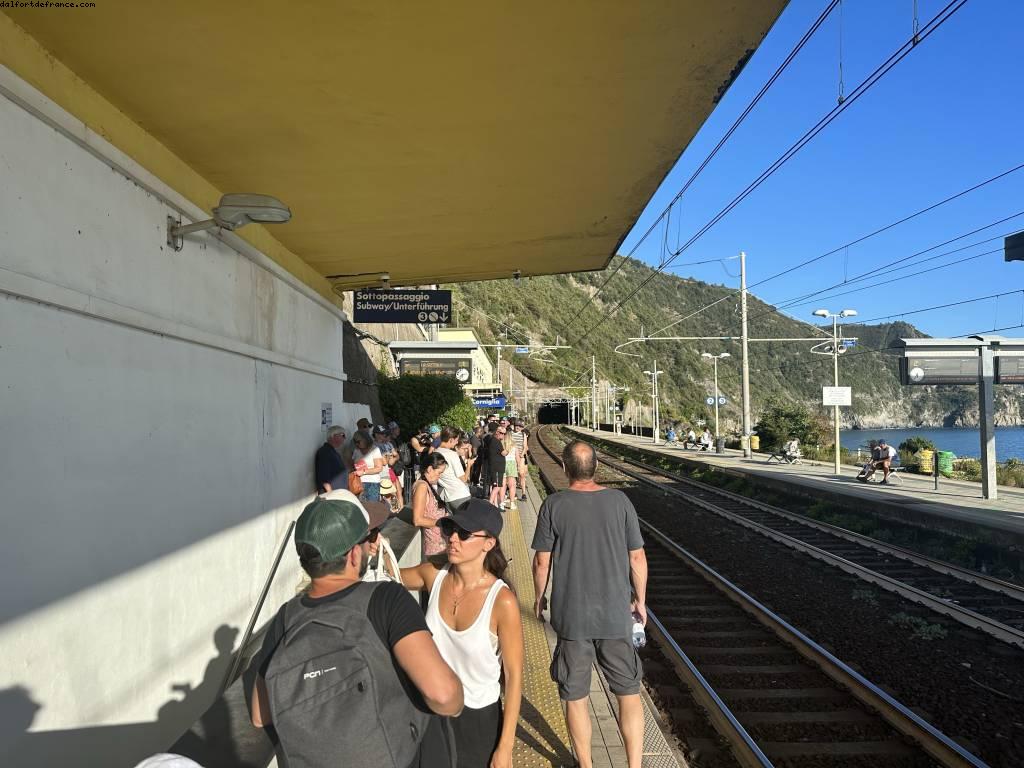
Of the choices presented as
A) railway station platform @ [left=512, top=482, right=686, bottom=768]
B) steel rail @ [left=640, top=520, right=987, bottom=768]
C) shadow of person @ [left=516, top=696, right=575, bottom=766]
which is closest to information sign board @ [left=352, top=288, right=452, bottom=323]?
railway station platform @ [left=512, top=482, right=686, bottom=768]

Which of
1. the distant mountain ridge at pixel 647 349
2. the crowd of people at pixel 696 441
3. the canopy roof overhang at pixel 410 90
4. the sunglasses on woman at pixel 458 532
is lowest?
the crowd of people at pixel 696 441

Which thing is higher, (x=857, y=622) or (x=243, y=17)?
(x=243, y=17)

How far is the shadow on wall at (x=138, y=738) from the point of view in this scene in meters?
2.93

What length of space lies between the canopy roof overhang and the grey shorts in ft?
10.8

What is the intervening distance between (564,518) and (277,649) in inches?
87.1

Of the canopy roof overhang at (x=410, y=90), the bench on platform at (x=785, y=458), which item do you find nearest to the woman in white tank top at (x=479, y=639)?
the canopy roof overhang at (x=410, y=90)

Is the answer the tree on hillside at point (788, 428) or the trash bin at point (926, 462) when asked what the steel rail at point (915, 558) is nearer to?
the trash bin at point (926, 462)

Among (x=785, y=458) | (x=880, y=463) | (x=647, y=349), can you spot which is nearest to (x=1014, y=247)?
(x=880, y=463)

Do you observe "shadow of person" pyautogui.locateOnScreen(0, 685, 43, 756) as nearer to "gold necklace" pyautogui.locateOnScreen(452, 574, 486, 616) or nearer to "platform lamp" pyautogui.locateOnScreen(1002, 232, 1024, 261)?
"gold necklace" pyautogui.locateOnScreen(452, 574, 486, 616)

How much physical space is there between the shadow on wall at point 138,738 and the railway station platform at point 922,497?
1227 centimetres

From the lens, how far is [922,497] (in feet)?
53.0

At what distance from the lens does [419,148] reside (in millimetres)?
5086

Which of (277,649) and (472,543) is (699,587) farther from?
(277,649)

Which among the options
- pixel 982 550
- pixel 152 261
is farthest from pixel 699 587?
pixel 152 261
